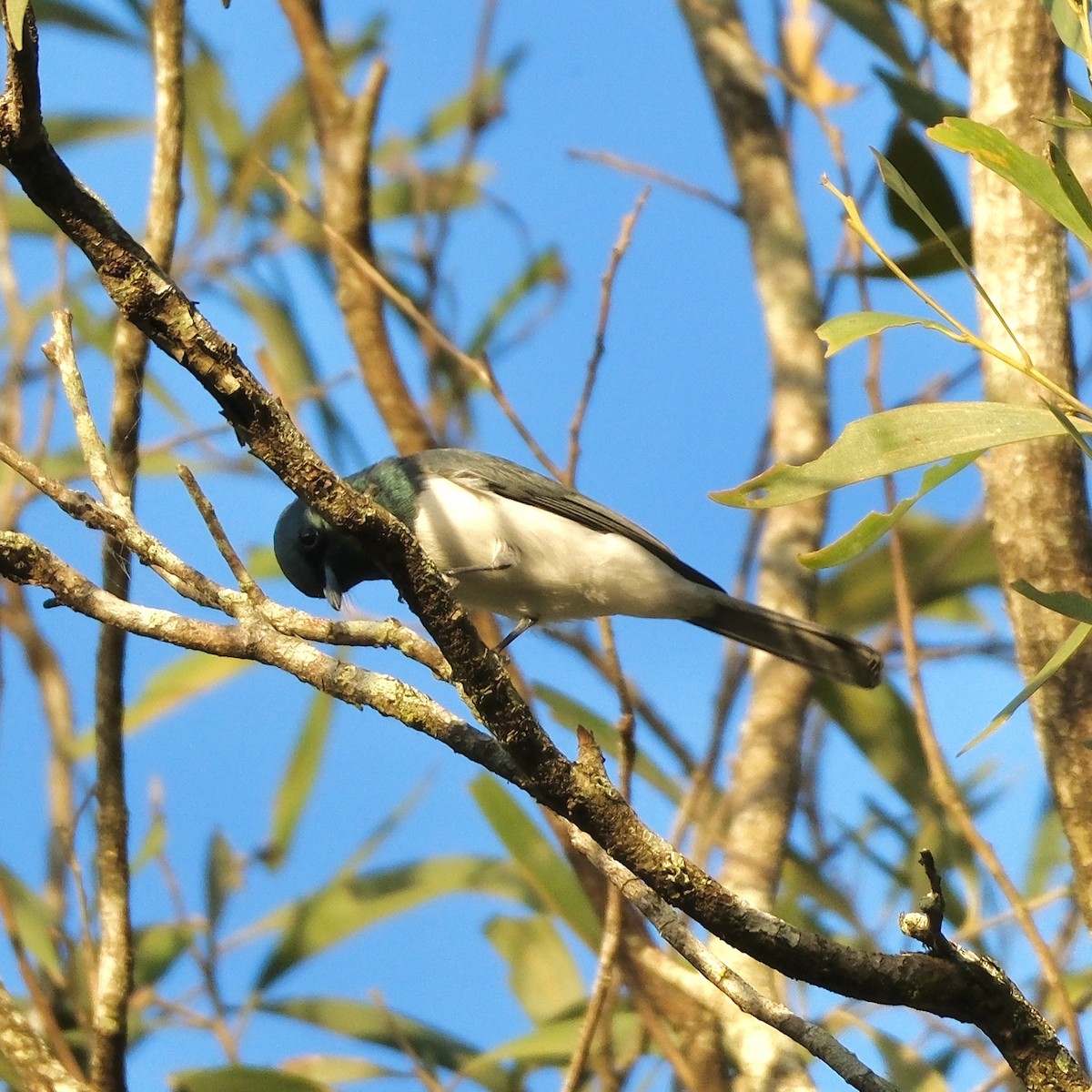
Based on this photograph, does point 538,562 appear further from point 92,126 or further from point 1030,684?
point 92,126

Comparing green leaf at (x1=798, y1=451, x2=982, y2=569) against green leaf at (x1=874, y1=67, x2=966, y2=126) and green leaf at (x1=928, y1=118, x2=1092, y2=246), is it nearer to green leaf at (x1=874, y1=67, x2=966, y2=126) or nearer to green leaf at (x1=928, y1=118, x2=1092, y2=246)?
green leaf at (x1=928, y1=118, x2=1092, y2=246)

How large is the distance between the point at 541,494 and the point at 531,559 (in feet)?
0.82

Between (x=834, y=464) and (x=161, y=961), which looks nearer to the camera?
(x=834, y=464)

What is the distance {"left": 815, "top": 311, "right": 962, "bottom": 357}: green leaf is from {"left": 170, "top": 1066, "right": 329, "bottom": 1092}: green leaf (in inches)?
91.6

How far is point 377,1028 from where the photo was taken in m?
3.93

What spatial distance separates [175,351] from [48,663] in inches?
121

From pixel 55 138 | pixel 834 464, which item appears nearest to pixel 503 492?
Answer: pixel 834 464

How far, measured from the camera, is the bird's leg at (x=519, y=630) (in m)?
3.63

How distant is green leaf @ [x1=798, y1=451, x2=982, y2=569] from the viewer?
5.55 ft

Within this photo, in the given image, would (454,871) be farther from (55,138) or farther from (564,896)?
(55,138)

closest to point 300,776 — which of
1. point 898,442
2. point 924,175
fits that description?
point 924,175

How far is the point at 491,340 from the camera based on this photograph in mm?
5328

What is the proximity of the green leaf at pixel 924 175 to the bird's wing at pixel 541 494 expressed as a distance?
3.53 ft

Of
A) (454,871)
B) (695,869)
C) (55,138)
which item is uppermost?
(55,138)
